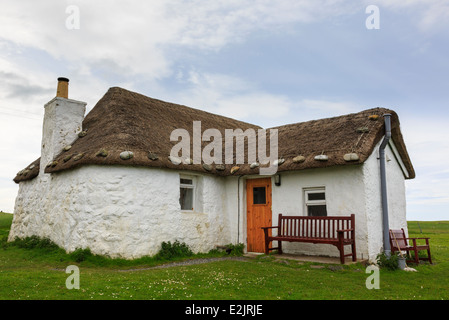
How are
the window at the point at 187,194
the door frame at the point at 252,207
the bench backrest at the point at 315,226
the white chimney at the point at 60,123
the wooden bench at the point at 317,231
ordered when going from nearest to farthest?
the wooden bench at the point at 317,231
the bench backrest at the point at 315,226
the door frame at the point at 252,207
the window at the point at 187,194
the white chimney at the point at 60,123

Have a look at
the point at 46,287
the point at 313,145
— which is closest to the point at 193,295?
the point at 46,287

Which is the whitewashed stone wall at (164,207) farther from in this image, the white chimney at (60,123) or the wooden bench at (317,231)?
the white chimney at (60,123)

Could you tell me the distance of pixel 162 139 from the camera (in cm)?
1202

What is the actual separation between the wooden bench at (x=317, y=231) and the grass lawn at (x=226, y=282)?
2.19 ft

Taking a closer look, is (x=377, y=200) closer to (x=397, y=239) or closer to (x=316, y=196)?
(x=397, y=239)

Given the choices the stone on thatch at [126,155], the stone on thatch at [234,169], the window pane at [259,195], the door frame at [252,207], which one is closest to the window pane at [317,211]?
the door frame at [252,207]

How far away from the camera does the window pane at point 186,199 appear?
11820 millimetres

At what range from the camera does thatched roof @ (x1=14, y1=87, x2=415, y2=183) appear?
32.9ft

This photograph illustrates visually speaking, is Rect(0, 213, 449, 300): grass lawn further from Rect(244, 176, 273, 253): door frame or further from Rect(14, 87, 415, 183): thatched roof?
Rect(14, 87, 415, 183): thatched roof

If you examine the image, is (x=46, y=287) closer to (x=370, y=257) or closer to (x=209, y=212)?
(x=209, y=212)

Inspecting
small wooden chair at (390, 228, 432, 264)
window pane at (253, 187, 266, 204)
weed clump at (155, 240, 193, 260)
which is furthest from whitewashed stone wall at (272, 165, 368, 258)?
weed clump at (155, 240, 193, 260)

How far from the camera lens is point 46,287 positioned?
628cm

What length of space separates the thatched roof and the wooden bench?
1.54 metres
